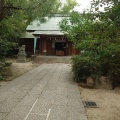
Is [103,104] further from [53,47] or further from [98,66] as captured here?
[53,47]

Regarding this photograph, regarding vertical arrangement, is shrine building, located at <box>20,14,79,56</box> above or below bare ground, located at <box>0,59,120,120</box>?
above

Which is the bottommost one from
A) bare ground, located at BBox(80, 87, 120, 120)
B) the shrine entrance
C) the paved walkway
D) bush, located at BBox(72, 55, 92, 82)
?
bare ground, located at BBox(80, 87, 120, 120)

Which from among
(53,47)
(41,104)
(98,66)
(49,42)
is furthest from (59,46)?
(41,104)

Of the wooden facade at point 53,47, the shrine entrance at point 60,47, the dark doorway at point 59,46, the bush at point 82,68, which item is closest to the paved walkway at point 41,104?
the bush at point 82,68

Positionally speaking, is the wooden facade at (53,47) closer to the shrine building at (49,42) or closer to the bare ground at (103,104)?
the shrine building at (49,42)

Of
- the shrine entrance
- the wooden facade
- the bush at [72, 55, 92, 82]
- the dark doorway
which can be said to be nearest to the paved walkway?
the bush at [72, 55, 92, 82]

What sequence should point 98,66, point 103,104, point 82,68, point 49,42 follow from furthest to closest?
1. point 49,42
2. point 82,68
3. point 98,66
4. point 103,104

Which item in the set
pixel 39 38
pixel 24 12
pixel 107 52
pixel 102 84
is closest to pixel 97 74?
pixel 102 84

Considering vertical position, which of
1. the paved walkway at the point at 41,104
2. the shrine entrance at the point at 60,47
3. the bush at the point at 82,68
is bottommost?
the paved walkway at the point at 41,104

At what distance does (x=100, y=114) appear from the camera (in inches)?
231

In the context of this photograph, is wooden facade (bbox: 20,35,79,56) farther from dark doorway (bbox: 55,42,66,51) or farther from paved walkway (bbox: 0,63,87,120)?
paved walkway (bbox: 0,63,87,120)

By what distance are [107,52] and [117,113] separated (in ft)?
13.2

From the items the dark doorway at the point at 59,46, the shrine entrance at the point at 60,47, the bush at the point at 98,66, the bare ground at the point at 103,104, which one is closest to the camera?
the bare ground at the point at 103,104

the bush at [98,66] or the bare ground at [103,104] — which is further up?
the bush at [98,66]
